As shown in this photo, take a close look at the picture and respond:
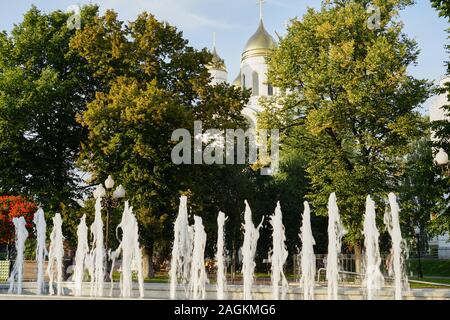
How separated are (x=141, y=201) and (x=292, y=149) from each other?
785cm

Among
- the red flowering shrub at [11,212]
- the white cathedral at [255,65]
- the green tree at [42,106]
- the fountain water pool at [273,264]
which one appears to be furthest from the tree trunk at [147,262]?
the white cathedral at [255,65]

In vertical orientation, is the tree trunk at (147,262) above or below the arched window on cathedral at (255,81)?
below

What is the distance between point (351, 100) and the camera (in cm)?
2391

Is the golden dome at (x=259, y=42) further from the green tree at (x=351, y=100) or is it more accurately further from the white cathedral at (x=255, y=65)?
the green tree at (x=351, y=100)

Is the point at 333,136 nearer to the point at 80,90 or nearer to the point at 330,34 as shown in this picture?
the point at 330,34

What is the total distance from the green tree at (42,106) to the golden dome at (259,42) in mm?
33461

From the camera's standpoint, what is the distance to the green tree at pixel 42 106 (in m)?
26.7

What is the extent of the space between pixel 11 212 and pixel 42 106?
5508 mm

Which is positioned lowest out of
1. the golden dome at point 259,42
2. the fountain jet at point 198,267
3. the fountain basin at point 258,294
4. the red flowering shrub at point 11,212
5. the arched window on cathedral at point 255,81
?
the fountain basin at point 258,294

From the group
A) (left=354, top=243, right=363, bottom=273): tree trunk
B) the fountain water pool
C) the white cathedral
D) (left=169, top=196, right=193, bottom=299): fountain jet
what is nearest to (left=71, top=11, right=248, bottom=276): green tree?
(left=169, top=196, right=193, bottom=299): fountain jet

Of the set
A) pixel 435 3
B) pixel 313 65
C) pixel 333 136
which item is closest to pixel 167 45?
pixel 313 65

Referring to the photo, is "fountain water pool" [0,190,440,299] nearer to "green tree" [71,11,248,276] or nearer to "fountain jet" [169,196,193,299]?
"fountain jet" [169,196,193,299]

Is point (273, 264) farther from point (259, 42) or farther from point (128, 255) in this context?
point (259, 42)

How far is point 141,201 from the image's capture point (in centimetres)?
2522
